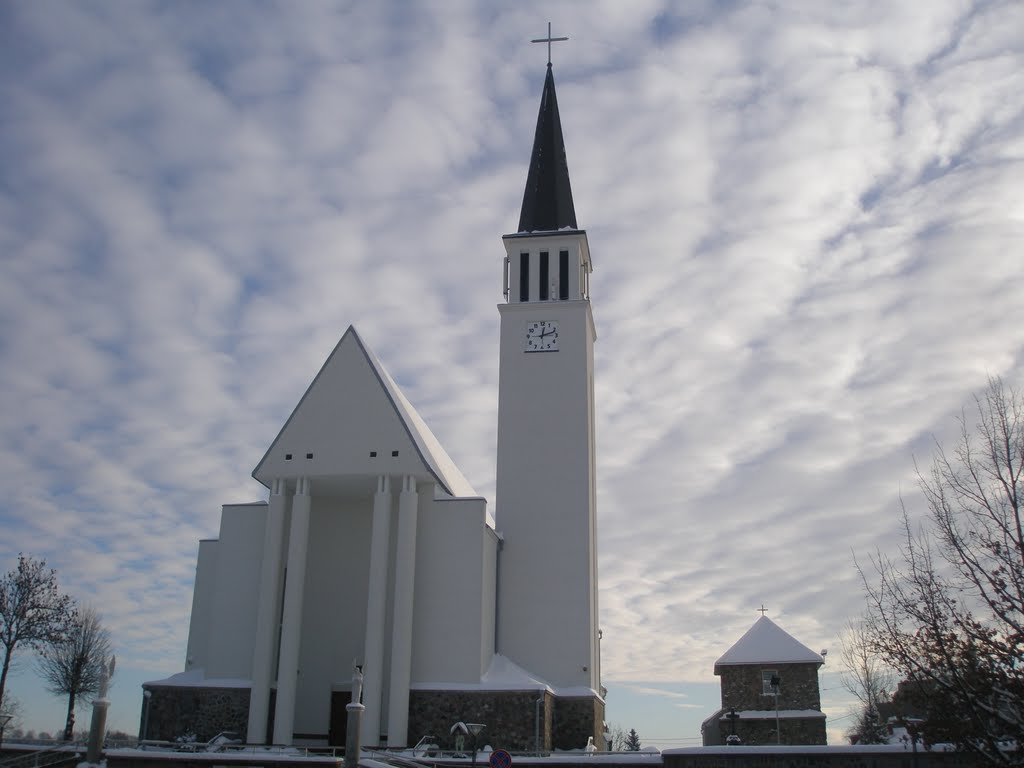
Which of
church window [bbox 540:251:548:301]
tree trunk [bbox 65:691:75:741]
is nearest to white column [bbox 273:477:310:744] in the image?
church window [bbox 540:251:548:301]

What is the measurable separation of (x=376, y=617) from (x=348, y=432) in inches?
247

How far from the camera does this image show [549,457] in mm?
36531

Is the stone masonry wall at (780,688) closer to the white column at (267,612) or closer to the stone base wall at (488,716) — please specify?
the stone base wall at (488,716)

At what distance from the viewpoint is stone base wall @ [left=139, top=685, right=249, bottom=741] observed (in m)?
30.5

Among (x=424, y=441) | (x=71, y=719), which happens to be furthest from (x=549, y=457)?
(x=71, y=719)

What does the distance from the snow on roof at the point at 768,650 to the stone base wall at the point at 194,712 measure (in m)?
19.4

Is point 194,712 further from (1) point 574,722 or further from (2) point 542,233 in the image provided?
(2) point 542,233

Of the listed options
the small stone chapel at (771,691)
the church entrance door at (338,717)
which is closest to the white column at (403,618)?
the church entrance door at (338,717)

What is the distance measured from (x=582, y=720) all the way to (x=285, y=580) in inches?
430

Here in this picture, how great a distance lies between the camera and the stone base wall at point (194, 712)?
1200 inches

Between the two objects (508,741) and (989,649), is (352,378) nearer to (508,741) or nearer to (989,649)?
(508,741)

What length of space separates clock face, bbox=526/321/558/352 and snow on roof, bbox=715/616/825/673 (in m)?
14.6

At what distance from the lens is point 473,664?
1212 inches

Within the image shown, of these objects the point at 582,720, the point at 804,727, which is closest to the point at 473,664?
the point at 582,720
